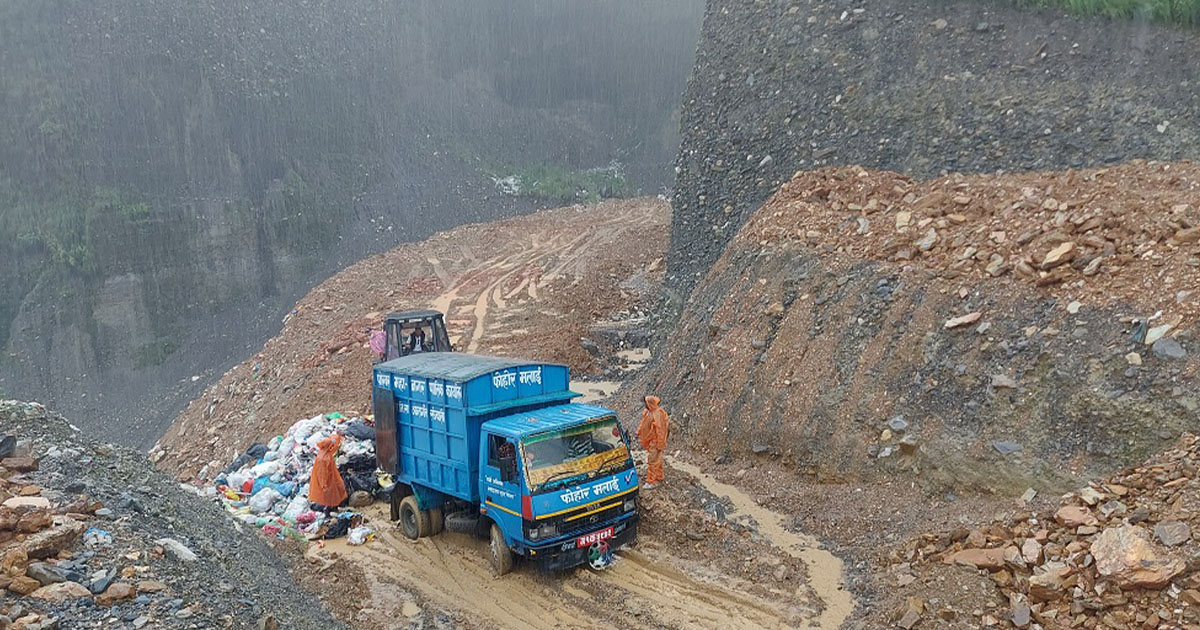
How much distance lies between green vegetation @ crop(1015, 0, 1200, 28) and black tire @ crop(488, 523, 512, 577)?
11.9 meters

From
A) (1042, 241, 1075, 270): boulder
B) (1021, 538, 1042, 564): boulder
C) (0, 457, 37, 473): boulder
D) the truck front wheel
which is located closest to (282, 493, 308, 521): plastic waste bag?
the truck front wheel

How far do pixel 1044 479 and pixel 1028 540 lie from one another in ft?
3.99

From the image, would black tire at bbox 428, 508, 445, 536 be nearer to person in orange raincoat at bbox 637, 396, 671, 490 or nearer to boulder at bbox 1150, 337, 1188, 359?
person in orange raincoat at bbox 637, 396, 671, 490

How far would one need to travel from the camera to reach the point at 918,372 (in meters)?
10.4

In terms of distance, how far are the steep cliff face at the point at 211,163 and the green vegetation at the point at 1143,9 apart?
25512 millimetres

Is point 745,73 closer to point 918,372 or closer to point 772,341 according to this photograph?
point 772,341

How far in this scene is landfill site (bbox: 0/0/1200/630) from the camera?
281 inches

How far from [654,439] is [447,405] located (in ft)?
9.45

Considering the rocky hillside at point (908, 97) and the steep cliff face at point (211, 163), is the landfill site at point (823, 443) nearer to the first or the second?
the rocky hillside at point (908, 97)

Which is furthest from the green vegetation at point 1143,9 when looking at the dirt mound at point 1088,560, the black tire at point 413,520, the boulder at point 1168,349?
the black tire at point 413,520

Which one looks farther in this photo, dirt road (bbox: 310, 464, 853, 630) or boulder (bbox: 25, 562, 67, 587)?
dirt road (bbox: 310, 464, 853, 630)

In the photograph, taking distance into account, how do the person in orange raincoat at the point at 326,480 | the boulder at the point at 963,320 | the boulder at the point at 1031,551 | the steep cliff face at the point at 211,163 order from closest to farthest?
the boulder at the point at 1031,551
the boulder at the point at 963,320
the person in orange raincoat at the point at 326,480
the steep cliff face at the point at 211,163

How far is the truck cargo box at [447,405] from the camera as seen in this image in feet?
31.9

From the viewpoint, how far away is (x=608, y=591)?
8.73 m
